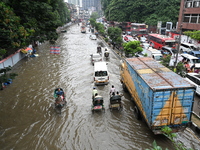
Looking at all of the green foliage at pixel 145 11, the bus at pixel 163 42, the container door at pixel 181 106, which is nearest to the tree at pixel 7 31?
the container door at pixel 181 106

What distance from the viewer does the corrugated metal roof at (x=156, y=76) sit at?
8.41m

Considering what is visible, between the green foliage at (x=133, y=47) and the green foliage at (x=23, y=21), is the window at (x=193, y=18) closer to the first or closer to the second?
the green foliage at (x=133, y=47)

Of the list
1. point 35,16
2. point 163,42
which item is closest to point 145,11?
point 163,42

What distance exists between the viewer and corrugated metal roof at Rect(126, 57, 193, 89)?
841 centimetres

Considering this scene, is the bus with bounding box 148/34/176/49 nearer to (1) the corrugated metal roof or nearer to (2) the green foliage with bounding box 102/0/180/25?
(2) the green foliage with bounding box 102/0/180/25

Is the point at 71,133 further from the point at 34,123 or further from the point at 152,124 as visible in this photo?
the point at 152,124

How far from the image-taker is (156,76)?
9.63 metres

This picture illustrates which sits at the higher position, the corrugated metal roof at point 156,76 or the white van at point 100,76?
the corrugated metal roof at point 156,76

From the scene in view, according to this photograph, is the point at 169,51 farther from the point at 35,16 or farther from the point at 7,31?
the point at 7,31

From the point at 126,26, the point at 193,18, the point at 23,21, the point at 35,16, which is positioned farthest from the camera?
the point at 126,26

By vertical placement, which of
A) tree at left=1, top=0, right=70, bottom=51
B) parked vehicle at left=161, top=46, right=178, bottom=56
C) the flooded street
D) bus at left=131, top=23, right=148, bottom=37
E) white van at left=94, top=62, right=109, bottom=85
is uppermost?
tree at left=1, top=0, right=70, bottom=51

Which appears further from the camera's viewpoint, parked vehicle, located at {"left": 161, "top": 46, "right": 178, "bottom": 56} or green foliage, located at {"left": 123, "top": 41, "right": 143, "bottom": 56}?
parked vehicle, located at {"left": 161, "top": 46, "right": 178, "bottom": 56}

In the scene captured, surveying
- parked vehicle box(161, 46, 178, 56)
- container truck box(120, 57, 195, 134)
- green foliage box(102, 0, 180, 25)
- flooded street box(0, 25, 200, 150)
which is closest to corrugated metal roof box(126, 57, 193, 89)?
container truck box(120, 57, 195, 134)

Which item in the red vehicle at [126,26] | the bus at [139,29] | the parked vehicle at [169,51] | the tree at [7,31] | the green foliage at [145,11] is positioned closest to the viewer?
the tree at [7,31]
